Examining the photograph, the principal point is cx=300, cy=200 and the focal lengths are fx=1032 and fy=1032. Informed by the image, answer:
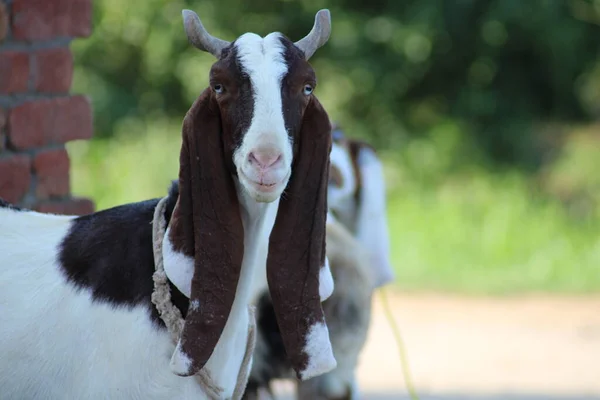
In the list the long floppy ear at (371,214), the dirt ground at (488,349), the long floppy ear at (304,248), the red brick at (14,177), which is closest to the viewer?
the long floppy ear at (304,248)

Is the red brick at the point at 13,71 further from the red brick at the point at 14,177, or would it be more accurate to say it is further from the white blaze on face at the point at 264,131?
the white blaze on face at the point at 264,131

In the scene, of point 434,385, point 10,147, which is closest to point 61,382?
point 10,147

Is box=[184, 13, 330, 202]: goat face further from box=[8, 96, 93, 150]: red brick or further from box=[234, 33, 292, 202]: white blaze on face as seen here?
box=[8, 96, 93, 150]: red brick

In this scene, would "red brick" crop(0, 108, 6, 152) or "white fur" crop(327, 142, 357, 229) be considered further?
"white fur" crop(327, 142, 357, 229)

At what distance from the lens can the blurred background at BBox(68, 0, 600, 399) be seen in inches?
343

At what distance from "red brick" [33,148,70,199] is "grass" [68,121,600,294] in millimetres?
4815

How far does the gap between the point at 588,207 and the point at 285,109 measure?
26.7 feet

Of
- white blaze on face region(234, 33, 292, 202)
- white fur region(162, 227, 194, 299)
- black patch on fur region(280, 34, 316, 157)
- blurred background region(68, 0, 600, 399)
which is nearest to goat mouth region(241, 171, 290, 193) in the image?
white blaze on face region(234, 33, 292, 202)

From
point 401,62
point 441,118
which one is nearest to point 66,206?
point 401,62

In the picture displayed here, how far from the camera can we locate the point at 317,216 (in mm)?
2432

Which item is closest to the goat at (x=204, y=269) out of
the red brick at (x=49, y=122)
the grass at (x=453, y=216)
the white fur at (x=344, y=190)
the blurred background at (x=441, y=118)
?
the red brick at (x=49, y=122)

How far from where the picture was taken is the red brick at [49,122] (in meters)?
3.49

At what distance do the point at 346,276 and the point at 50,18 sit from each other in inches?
56.5

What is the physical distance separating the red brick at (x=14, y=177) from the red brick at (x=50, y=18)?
0.43 meters
